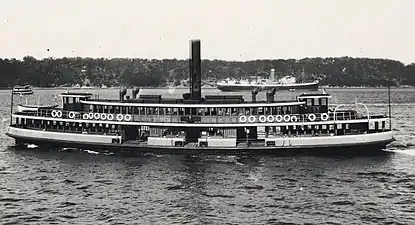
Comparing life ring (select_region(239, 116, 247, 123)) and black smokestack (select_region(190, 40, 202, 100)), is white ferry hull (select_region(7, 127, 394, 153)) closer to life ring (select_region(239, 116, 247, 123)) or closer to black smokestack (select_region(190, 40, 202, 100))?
life ring (select_region(239, 116, 247, 123))

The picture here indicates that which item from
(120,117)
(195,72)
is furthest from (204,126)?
(120,117)

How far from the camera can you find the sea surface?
35.8m

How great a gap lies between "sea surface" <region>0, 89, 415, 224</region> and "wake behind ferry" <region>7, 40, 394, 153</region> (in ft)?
5.97

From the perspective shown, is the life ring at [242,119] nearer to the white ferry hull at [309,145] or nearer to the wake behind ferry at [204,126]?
the wake behind ferry at [204,126]

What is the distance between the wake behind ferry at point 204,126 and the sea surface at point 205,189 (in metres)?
1.82

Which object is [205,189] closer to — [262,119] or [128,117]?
[262,119]

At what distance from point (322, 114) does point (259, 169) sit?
12.2m

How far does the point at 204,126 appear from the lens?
58.0 metres

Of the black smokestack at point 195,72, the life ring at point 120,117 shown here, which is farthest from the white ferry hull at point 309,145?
the black smokestack at point 195,72

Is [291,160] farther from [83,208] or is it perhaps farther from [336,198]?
[83,208]

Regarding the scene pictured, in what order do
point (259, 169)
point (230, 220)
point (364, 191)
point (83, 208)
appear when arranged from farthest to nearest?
point (259, 169), point (364, 191), point (83, 208), point (230, 220)

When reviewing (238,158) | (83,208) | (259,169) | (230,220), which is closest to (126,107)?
(238,158)

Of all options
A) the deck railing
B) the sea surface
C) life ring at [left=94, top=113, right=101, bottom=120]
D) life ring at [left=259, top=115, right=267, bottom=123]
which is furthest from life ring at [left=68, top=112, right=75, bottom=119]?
life ring at [left=259, top=115, right=267, bottom=123]

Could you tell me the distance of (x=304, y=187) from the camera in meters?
42.8
